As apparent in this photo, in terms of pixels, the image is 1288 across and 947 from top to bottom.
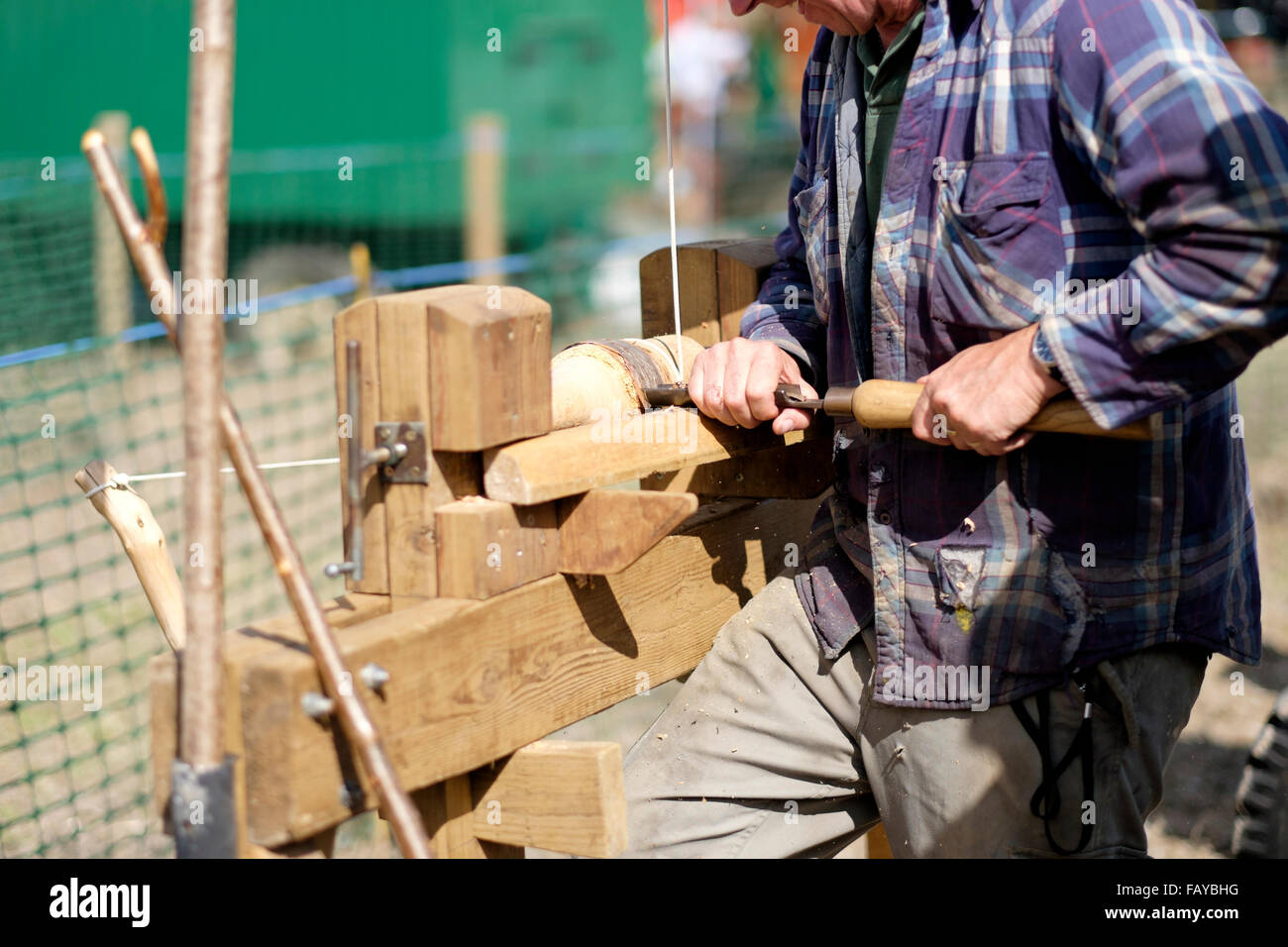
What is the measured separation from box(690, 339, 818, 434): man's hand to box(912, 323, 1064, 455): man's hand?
373mm

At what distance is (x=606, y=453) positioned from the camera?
2.04 metres

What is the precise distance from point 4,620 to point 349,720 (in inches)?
197

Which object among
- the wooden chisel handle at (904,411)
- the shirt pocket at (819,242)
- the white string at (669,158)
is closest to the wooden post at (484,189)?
the white string at (669,158)

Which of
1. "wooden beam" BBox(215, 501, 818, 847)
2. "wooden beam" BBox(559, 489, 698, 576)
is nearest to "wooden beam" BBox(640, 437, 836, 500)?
"wooden beam" BBox(215, 501, 818, 847)

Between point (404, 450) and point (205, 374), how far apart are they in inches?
14.5

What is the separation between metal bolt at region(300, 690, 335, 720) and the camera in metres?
1.59

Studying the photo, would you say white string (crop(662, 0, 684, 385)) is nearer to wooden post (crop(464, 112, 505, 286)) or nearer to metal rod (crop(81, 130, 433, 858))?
→ metal rod (crop(81, 130, 433, 858))

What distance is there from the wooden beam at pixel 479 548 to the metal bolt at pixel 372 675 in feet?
0.73

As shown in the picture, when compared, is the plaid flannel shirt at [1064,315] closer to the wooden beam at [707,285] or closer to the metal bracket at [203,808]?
the wooden beam at [707,285]

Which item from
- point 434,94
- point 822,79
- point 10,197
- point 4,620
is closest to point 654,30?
point 434,94

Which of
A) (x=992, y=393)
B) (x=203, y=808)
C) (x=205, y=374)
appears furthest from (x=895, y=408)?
(x=203, y=808)

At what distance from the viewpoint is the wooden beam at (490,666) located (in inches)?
63.5
